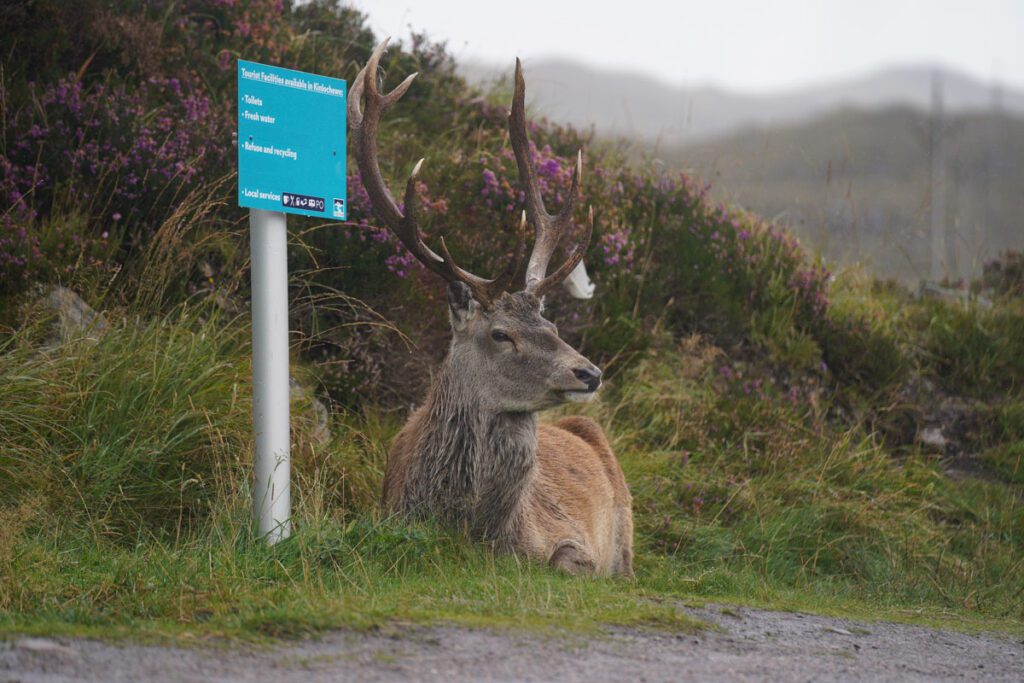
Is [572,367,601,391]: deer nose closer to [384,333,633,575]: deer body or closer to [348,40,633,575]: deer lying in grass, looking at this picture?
[348,40,633,575]: deer lying in grass

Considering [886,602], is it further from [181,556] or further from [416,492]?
[181,556]

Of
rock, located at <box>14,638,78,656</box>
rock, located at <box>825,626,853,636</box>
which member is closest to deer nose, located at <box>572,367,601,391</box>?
rock, located at <box>825,626,853,636</box>

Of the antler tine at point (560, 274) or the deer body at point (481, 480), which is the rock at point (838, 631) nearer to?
the deer body at point (481, 480)

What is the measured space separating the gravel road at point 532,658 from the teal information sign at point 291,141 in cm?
219

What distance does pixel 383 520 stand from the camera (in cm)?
632

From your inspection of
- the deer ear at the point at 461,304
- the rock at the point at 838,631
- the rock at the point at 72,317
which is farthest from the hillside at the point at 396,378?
the rock at the point at 838,631

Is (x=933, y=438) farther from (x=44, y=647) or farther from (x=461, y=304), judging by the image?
(x=44, y=647)

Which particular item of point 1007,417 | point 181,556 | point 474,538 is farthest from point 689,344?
point 181,556

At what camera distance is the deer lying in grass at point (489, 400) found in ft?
21.2

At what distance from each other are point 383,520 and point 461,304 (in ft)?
3.97

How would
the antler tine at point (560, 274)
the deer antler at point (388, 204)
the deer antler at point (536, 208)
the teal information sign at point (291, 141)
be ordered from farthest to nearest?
the deer antler at point (536, 208) < the antler tine at point (560, 274) < the deer antler at point (388, 204) < the teal information sign at point (291, 141)

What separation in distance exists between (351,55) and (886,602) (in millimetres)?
6760

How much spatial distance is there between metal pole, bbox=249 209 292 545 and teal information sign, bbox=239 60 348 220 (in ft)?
0.45

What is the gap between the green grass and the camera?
16.5 ft
